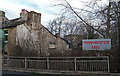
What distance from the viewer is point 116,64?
10414 millimetres

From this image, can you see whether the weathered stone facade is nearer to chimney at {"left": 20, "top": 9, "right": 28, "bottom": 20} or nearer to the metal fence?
chimney at {"left": 20, "top": 9, "right": 28, "bottom": 20}

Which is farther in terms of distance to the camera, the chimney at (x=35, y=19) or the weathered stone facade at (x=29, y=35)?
the chimney at (x=35, y=19)

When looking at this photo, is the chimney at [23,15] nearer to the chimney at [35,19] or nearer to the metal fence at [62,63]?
the chimney at [35,19]

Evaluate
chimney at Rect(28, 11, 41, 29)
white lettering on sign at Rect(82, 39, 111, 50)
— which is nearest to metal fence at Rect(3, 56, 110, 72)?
white lettering on sign at Rect(82, 39, 111, 50)

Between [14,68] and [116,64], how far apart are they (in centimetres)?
845

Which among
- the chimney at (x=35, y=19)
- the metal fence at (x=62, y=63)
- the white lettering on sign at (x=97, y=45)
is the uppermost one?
the chimney at (x=35, y=19)

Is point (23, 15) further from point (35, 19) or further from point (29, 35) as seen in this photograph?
point (29, 35)

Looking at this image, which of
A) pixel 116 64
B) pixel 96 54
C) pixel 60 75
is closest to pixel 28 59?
pixel 60 75

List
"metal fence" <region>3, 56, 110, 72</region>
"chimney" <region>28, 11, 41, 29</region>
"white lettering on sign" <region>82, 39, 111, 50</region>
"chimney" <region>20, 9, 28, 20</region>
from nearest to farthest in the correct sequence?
"metal fence" <region>3, 56, 110, 72</region>
"white lettering on sign" <region>82, 39, 111, 50</region>
"chimney" <region>20, 9, 28, 20</region>
"chimney" <region>28, 11, 41, 29</region>

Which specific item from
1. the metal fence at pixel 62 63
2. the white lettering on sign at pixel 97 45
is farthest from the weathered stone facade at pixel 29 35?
the white lettering on sign at pixel 97 45

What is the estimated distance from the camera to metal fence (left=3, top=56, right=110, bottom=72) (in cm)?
1052

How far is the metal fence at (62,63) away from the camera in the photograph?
10516mm

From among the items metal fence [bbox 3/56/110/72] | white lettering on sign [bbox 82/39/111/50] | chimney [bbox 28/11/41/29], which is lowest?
metal fence [bbox 3/56/110/72]

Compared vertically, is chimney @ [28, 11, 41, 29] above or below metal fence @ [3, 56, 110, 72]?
above
